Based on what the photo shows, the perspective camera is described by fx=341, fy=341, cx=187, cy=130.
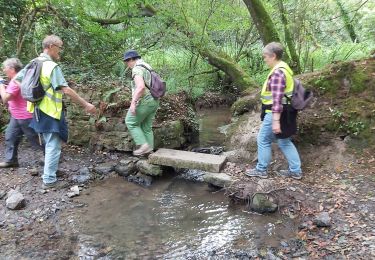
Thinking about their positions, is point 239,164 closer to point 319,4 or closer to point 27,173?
point 27,173

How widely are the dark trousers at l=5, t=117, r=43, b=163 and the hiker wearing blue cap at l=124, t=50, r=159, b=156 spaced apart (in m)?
1.63

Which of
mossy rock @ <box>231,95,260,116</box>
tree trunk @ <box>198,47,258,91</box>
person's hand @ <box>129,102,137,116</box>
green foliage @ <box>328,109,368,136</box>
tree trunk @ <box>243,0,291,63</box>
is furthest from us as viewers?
tree trunk @ <box>198,47,258,91</box>

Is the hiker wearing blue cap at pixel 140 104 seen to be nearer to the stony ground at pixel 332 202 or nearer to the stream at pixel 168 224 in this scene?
the stream at pixel 168 224

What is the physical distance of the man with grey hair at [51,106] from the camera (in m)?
4.88

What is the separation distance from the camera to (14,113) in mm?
5699

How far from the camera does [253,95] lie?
8.06 metres

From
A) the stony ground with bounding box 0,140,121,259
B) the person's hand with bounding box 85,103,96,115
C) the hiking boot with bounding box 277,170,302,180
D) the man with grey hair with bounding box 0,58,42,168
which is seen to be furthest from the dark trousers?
the hiking boot with bounding box 277,170,302,180

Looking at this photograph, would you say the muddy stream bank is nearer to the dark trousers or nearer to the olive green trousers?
the dark trousers

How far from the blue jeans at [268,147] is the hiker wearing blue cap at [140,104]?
1855 millimetres

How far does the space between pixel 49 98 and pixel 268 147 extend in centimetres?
338

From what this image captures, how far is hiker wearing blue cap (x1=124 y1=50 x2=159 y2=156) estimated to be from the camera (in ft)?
17.8

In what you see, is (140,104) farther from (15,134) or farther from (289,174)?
(289,174)

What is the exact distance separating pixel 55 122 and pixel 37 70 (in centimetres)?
80

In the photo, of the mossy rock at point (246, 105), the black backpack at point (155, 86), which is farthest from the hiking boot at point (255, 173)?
the mossy rock at point (246, 105)
